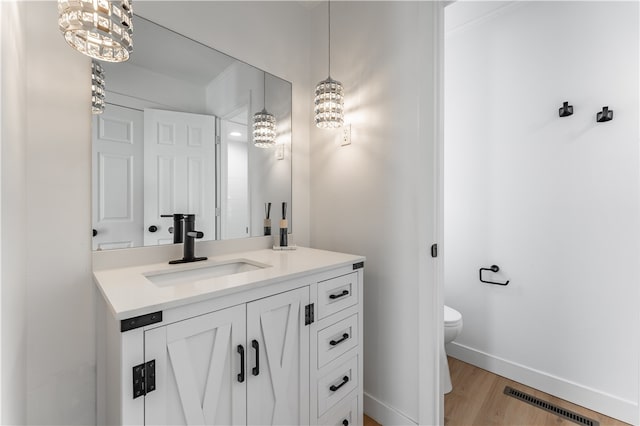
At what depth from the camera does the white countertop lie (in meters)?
0.80

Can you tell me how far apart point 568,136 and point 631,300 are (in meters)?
0.97

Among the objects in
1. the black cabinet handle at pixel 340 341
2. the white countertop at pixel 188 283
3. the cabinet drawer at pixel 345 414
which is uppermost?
the white countertop at pixel 188 283

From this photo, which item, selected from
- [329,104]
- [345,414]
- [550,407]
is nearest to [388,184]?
[329,104]

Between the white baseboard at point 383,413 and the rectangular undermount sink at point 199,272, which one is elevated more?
the rectangular undermount sink at point 199,272

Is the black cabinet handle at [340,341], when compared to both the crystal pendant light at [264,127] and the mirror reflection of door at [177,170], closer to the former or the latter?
the mirror reflection of door at [177,170]

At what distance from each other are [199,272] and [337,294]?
63 cm

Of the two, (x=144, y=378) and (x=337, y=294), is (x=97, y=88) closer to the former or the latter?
(x=144, y=378)

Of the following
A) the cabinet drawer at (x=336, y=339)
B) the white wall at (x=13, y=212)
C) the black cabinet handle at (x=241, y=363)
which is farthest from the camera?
the cabinet drawer at (x=336, y=339)

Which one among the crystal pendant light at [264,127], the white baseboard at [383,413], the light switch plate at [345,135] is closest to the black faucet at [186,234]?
the crystal pendant light at [264,127]

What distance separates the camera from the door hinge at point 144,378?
2.48ft

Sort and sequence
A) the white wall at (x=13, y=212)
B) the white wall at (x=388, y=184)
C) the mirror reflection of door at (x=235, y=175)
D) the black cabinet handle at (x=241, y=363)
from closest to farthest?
the white wall at (x=13, y=212) → the black cabinet handle at (x=241, y=363) → the white wall at (x=388, y=184) → the mirror reflection of door at (x=235, y=175)

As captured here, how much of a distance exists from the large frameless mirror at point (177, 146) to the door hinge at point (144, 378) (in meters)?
0.64

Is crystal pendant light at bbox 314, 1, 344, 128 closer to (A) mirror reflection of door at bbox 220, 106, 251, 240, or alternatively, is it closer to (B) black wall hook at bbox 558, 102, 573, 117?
(A) mirror reflection of door at bbox 220, 106, 251, 240

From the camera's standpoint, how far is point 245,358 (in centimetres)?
98
